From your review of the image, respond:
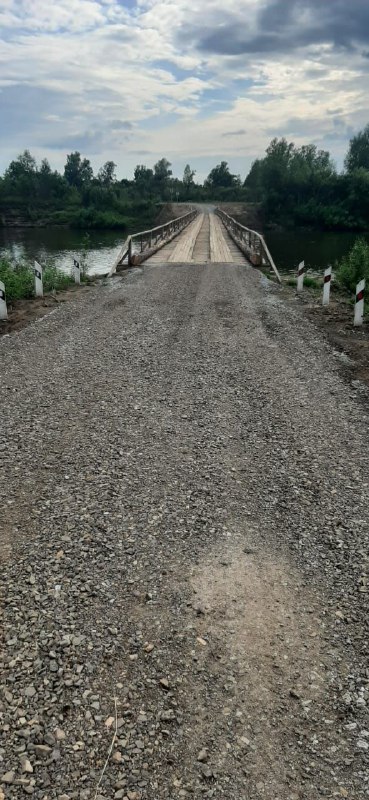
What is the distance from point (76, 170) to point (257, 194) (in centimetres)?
6950

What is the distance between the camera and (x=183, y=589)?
3.53 meters

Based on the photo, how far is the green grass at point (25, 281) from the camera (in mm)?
12273

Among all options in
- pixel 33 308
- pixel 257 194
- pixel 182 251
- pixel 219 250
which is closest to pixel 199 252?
pixel 182 251

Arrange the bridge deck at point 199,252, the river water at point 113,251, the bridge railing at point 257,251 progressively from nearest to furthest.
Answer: the bridge railing at point 257,251 < the bridge deck at point 199,252 < the river water at point 113,251

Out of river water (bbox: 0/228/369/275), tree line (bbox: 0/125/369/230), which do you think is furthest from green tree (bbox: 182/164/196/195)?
river water (bbox: 0/228/369/275)

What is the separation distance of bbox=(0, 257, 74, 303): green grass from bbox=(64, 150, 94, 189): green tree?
134 meters

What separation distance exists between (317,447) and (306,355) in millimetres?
3492

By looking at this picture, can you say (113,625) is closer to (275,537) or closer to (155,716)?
(155,716)

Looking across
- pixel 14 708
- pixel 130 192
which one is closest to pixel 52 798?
pixel 14 708

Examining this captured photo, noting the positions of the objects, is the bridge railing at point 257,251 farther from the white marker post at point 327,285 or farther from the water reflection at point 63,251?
the water reflection at point 63,251

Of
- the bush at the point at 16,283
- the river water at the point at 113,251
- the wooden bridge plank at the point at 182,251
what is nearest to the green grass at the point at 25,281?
the bush at the point at 16,283

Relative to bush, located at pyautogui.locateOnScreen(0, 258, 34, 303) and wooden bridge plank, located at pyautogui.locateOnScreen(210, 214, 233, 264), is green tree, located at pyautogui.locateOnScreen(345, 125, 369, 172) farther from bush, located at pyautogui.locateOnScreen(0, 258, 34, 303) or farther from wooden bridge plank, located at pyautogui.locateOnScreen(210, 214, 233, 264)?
bush, located at pyautogui.locateOnScreen(0, 258, 34, 303)

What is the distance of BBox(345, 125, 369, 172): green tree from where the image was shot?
298ft

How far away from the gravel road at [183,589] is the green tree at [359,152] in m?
96.0
